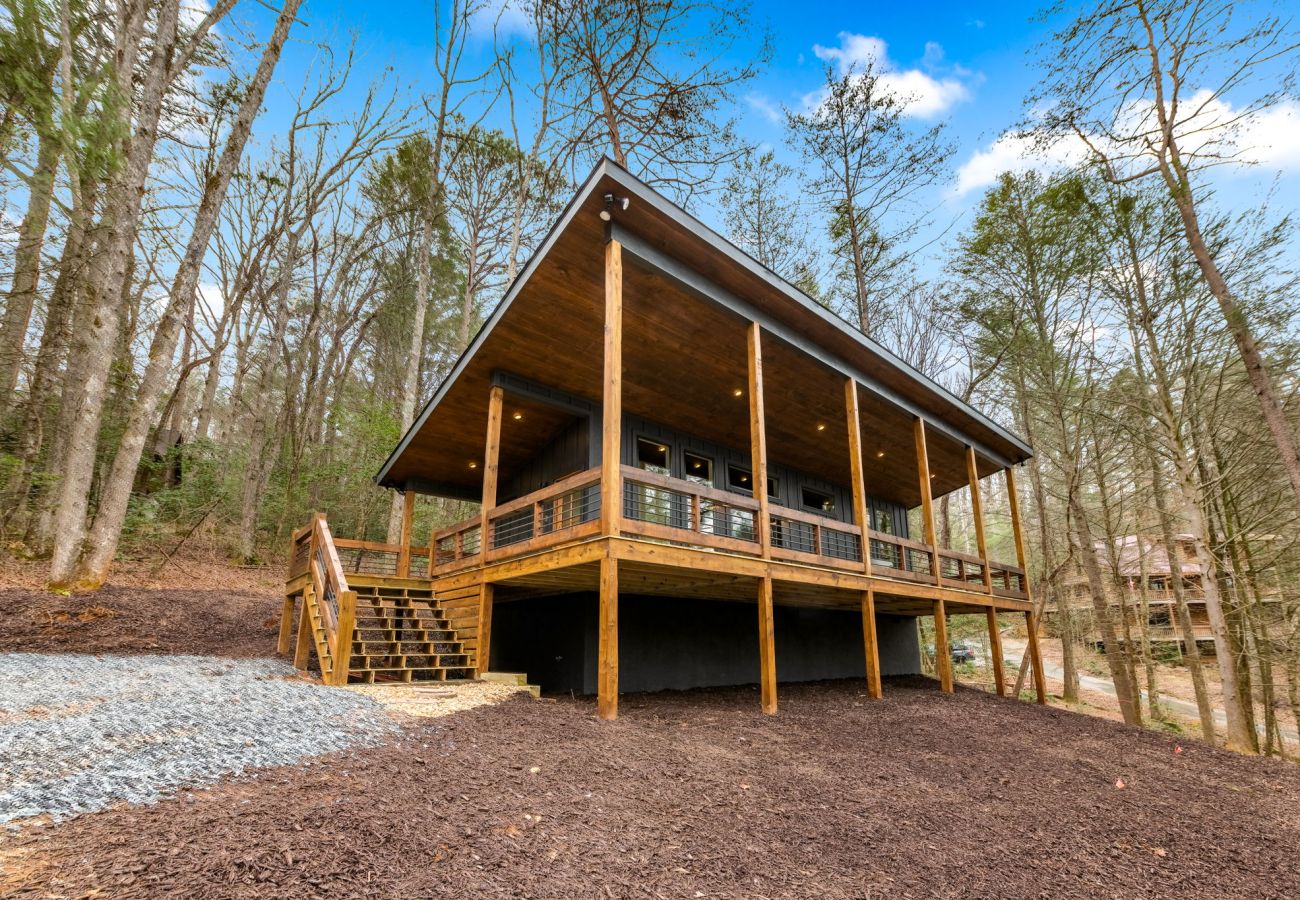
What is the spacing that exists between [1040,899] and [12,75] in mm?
14124

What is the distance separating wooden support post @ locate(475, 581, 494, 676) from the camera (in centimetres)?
739

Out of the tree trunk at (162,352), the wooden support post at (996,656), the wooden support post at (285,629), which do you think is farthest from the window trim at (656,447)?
the tree trunk at (162,352)

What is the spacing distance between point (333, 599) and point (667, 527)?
431 centimetres

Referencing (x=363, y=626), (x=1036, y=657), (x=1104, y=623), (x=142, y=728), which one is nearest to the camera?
(x=142, y=728)

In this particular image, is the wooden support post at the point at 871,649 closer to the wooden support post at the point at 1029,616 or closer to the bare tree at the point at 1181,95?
the wooden support post at the point at 1029,616

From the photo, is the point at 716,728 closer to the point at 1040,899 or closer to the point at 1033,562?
the point at 1040,899

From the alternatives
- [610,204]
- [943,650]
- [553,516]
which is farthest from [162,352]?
[943,650]

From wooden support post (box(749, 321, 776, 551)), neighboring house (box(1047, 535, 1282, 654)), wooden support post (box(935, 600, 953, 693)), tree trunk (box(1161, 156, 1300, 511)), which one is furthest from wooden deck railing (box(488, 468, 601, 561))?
neighboring house (box(1047, 535, 1282, 654))

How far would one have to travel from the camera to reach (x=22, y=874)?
6.42 ft

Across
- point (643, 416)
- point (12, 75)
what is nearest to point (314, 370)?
point (12, 75)

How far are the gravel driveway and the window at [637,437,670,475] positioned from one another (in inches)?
252

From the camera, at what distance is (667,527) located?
6.48 meters

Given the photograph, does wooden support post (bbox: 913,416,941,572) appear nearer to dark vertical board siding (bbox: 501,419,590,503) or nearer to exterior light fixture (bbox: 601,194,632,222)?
dark vertical board siding (bbox: 501,419,590,503)

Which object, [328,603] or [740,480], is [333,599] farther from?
[740,480]
